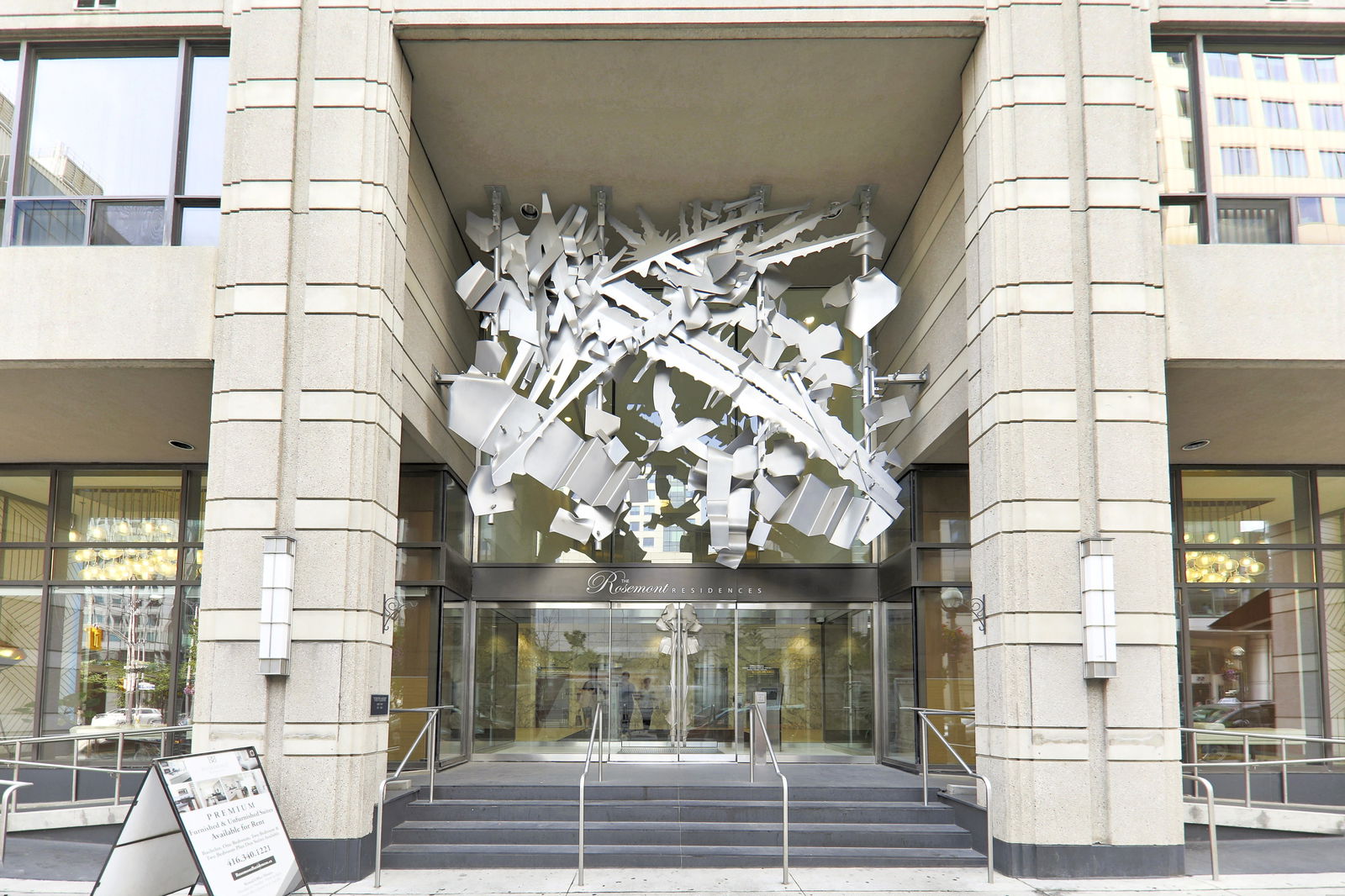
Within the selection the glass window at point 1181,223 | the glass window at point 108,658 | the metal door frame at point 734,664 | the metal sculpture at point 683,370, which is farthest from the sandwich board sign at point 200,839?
the glass window at point 1181,223

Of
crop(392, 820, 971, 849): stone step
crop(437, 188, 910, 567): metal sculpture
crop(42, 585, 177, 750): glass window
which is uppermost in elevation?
crop(437, 188, 910, 567): metal sculpture

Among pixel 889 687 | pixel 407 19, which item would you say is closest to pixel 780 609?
pixel 889 687

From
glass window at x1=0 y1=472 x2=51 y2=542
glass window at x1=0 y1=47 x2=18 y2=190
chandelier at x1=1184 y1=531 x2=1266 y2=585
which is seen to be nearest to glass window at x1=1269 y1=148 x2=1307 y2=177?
chandelier at x1=1184 y1=531 x2=1266 y2=585

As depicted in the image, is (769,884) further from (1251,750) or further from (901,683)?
(1251,750)

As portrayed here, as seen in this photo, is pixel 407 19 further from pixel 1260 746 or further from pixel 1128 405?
pixel 1260 746

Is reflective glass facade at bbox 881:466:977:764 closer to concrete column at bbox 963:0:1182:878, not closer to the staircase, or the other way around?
the staircase

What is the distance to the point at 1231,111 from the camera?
1173 cm

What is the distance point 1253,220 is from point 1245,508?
221 inches

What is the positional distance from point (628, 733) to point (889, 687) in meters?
3.86

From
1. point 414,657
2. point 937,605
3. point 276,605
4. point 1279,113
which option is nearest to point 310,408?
point 276,605

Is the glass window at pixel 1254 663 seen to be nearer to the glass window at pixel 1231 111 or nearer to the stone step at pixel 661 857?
the stone step at pixel 661 857

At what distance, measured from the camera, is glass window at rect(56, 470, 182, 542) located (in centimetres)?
1570

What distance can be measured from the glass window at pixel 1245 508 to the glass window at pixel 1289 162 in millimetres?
5245

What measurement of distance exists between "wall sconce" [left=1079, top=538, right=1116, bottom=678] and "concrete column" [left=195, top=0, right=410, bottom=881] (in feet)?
20.6
